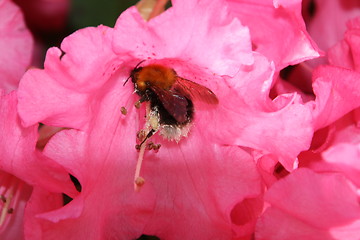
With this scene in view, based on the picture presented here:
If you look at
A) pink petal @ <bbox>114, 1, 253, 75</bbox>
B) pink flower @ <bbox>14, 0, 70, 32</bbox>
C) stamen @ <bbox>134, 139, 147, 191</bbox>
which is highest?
pink petal @ <bbox>114, 1, 253, 75</bbox>

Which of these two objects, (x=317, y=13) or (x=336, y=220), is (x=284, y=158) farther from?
(x=317, y=13)

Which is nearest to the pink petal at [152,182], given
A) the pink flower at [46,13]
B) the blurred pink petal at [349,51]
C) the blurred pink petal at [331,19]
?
the blurred pink petal at [349,51]

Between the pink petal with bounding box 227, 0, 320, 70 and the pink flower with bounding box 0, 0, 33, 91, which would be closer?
the pink petal with bounding box 227, 0, 320, 70

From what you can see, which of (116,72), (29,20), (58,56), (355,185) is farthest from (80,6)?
(355,185)

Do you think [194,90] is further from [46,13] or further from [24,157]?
[46,13]

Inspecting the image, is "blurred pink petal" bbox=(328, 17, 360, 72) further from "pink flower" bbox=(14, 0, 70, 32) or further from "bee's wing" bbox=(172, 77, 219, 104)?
"pink flower" bbox=(14, 0, 70, 32)

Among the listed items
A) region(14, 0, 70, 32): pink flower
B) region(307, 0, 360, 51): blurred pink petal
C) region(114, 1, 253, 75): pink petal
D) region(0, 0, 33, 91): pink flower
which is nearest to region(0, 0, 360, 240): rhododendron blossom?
region(114, 1, 253, 75): pink petal

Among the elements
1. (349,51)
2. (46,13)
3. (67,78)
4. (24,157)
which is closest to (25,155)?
(24,157)
